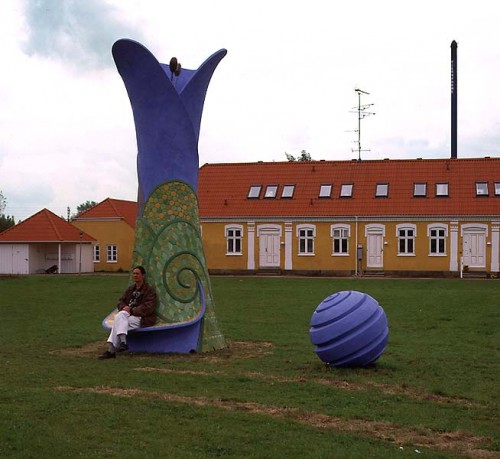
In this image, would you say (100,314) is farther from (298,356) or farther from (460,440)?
(460,440)

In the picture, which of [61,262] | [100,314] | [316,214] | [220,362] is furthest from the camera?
[61,262]

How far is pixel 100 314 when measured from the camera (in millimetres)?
19922

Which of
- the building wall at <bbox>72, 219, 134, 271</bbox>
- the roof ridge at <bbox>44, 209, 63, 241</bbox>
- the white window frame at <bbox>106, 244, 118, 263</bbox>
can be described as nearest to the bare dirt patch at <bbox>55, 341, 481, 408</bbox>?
the roof ridge at <bbox>44, 209, 63, 241</bbox>

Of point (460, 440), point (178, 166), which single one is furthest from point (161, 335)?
point (460, 440)

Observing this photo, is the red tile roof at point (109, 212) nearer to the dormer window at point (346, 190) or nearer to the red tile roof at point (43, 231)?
the red tile roof at point (43, 231)

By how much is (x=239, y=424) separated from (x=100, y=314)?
41.8ft

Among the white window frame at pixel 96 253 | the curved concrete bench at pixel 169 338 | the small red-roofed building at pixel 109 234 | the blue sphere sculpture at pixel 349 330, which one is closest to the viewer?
the blue sphere sculpture at pixel 349 330

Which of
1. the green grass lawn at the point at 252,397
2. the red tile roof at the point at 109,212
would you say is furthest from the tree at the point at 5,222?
the green grass lawn at the point at 252,397

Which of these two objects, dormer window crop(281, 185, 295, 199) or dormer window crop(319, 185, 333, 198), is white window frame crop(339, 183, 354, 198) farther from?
dormer window crop(281, 185, 295, 199)

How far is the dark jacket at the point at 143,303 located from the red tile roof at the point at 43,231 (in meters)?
34.5

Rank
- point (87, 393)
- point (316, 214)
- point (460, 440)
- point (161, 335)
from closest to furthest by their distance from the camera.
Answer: point (460, 440) < point (87, 393) < point (161, 335) < point (316, 214)

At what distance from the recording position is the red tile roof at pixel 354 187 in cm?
4222

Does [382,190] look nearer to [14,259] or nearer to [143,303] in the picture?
[14,259]

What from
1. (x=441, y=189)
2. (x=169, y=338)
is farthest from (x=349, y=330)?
(x=441, y=189)
